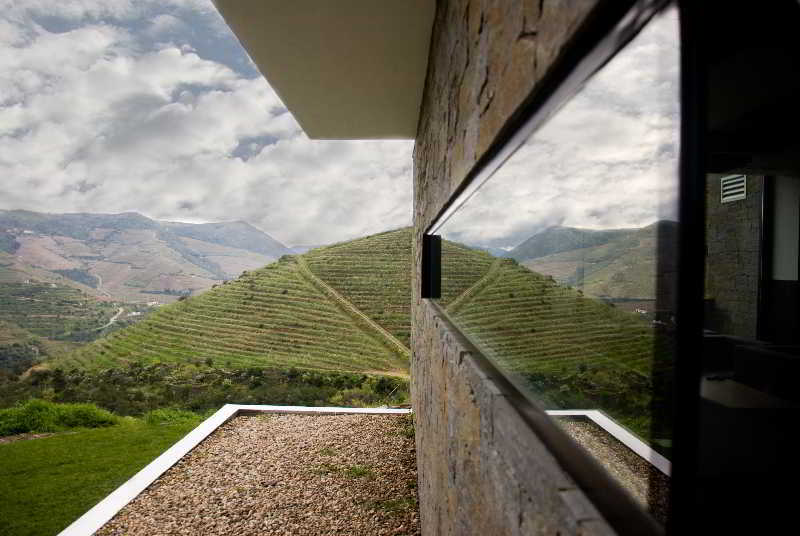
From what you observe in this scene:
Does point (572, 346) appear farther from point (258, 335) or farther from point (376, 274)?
point (258, 335)

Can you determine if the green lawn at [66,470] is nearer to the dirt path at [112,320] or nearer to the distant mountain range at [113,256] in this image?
the dirt path at [112,320]

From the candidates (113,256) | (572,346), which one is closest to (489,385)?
(572,346)

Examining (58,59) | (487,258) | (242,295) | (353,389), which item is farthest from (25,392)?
(58,59)

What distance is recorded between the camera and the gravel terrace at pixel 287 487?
3.18 m

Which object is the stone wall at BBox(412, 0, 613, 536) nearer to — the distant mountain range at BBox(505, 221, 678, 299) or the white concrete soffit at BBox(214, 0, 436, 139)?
the distant mountain range at BBox(505, 221, 678, 299)

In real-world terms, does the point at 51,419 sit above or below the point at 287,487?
below

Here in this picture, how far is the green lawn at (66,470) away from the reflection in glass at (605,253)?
488cm

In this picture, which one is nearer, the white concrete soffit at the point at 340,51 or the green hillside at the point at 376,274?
the white concrete soffit at the point at 340,51

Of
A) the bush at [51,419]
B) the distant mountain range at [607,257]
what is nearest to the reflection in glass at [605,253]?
the distant mountain range at [607,257]

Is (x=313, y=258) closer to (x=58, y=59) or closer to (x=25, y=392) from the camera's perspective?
(x=25, y=392)

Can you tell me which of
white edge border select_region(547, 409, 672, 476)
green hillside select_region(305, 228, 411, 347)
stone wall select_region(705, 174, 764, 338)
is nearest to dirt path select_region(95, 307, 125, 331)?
green hillside select_region(305, 228, 411, 347)

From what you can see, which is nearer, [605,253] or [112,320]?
[605,253]

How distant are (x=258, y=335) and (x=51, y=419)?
11019 millimetres

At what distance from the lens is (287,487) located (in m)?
3.77
